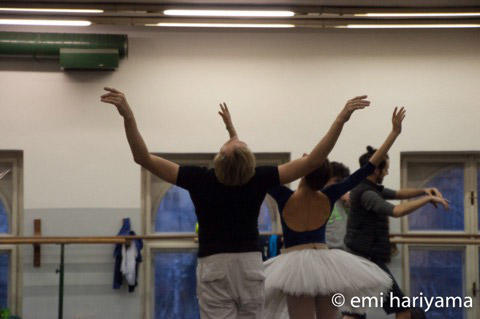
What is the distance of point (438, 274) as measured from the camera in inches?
283

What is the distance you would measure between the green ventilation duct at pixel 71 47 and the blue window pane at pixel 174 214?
1.42 metres

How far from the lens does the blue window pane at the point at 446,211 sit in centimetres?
717

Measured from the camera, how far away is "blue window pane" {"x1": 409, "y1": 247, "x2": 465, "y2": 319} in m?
7.17

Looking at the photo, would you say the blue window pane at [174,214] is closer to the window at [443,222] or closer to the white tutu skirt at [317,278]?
the window at [443,222]

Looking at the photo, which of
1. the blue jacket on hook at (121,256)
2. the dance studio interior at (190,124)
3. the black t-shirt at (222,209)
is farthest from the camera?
the blue jacket on hook at (121,256)

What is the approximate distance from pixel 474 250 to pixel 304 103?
88.3 inches

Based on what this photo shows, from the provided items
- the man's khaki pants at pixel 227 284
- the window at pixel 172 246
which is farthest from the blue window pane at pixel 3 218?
the man's khaki pants at pixel 227 284

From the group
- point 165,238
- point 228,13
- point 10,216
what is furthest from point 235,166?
point 10,216

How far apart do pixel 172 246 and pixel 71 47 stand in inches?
83.4

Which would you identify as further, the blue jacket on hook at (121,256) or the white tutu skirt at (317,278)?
the blue jacket on hook at (121,256)

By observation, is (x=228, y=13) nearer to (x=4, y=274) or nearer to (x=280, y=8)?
(x=280, y=8)

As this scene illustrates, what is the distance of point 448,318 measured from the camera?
7172 mm

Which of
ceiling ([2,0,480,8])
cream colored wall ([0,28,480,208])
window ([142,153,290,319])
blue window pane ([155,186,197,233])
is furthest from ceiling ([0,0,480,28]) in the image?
blue window pane ([155,186,197,233])

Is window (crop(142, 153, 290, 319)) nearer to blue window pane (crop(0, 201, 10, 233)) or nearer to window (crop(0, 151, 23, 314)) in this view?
window (crop(0, 151, 23, 314))
